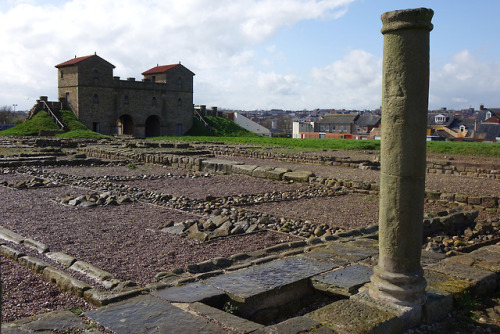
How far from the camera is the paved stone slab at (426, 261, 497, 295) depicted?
510cm

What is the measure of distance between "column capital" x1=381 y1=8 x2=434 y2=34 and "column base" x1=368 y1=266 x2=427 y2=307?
2.24 m

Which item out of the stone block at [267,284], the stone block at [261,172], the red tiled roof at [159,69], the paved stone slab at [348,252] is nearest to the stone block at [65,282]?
the stone block at [267,284]

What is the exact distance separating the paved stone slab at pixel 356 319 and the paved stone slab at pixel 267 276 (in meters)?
0.75

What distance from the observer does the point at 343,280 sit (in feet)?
16.4

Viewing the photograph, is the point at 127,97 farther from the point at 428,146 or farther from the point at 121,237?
the point at 121,237

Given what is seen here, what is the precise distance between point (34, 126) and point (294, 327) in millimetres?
47903

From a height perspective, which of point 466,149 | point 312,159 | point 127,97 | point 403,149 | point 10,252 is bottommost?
point 10,252

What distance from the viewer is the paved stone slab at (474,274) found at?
201 inches

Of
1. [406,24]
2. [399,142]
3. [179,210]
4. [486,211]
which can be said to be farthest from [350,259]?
[486,211]

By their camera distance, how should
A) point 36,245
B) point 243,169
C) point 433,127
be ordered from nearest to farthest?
point 36,245 → point 243,169 → point 433,127

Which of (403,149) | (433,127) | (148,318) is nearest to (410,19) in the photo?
(403,149)

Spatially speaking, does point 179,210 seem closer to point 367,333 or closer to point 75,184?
point 75,184

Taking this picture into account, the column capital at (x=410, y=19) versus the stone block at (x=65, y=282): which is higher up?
the column capital at (x=410, y=19)

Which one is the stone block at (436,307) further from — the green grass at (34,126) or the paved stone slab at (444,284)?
the green grass at (34,126)
